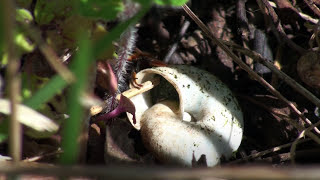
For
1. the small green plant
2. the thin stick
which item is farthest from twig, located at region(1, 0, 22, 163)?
the thin stick

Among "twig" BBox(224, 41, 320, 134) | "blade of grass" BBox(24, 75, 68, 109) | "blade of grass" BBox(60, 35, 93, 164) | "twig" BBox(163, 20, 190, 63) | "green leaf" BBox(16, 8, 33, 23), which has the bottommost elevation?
"blade of grass" BBox(60, 35, 93, 164)

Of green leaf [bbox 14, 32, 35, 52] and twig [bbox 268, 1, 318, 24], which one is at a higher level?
twig [bbox 268, 1, 318, 24]

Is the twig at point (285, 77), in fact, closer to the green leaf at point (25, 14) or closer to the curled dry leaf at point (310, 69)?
the curled dry leaf at point (310, 69)

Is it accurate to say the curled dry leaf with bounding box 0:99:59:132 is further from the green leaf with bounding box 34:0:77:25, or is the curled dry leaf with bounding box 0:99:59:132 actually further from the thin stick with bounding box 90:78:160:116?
the thin stick with bounding box 90:78:160:116

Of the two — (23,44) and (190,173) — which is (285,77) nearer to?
(23,44)

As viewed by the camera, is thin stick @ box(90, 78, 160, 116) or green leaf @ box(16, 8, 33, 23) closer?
green leaf @ box(16, 8, 33, 23)

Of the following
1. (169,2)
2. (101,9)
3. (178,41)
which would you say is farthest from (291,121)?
(101,9)

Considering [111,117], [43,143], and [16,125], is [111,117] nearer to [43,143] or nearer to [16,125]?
[43,143]

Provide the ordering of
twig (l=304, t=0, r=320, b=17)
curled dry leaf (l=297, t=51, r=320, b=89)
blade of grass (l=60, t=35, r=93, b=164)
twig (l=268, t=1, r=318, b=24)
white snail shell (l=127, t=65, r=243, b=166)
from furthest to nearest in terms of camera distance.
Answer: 1. twig (l=268, t=1, r=318, b=24)
2. twig (l=304, t=0, r=320, b=17)
3. curled dry leaf (l=297, t=51, r=320, b=89)
4. white snail shell (l=127, t=65, r=243, b=166)
5. blade of grass (l=60, t=35, r=93, b=164)
